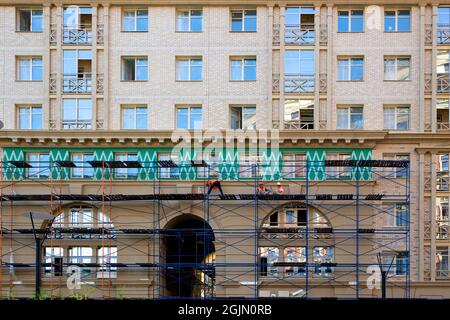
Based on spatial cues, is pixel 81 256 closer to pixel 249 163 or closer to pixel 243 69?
pixel 249 163

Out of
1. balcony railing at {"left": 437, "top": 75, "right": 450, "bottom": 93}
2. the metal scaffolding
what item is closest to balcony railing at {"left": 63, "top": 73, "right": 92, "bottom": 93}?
the metal scaffolding

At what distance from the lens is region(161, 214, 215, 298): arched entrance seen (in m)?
36.1

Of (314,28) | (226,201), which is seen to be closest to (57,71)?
(226,201)

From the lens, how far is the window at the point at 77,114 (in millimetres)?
36812

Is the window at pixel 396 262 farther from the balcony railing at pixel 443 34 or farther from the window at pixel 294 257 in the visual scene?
the balcony railing at pixel 443 34

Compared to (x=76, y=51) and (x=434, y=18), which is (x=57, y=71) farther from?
(x=434, y=18)

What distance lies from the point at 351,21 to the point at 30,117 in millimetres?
17601

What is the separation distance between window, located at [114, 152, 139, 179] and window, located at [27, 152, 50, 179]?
140 inches

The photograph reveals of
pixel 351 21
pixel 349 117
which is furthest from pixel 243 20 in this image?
pixel 349 117

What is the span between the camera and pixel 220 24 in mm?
37219

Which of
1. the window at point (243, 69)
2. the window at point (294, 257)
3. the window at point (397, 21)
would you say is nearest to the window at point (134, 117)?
the window at point (243, 69)

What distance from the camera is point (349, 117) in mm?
36781

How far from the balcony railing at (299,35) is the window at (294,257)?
35.2 ft

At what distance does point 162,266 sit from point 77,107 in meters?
9.46
